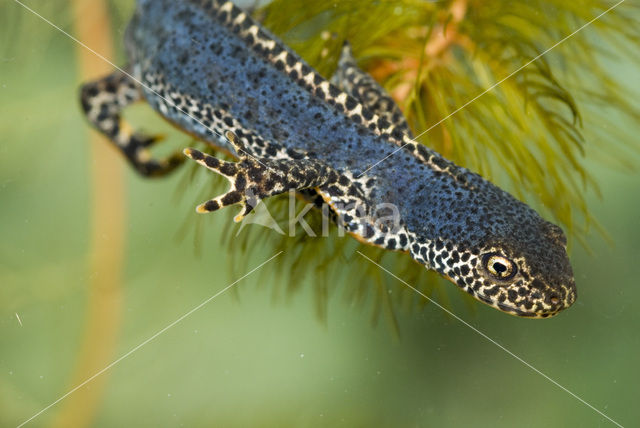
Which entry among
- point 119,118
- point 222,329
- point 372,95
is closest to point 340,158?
point 372,95

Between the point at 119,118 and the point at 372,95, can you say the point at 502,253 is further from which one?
the point at 119,118

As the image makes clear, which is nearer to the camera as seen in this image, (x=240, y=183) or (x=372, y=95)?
(x=240, y=183)

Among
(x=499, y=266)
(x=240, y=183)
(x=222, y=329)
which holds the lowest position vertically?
(x=222, y=329)

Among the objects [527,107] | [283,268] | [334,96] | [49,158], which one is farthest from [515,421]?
[49,158]

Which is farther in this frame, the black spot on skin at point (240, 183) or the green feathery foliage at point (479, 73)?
the green feathery foliage at point (479, 73)

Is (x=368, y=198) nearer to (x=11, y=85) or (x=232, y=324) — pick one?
(x=232, y=324)

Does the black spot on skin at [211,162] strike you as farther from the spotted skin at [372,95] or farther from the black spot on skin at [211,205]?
the spotted skin at [372,95]

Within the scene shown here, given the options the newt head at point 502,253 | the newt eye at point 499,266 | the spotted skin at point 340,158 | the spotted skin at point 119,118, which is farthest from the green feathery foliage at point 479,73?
the spotted skin at point 119,118
